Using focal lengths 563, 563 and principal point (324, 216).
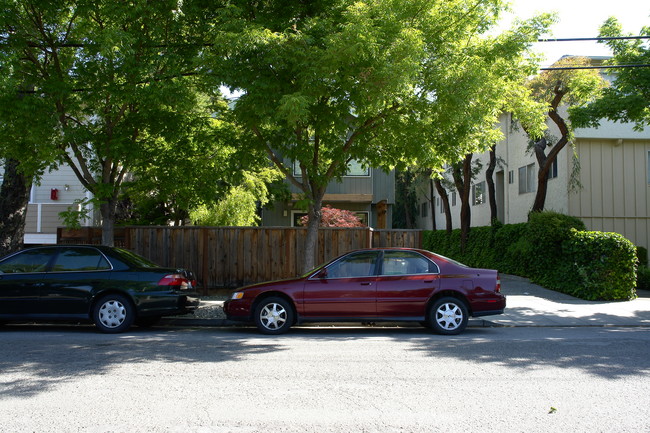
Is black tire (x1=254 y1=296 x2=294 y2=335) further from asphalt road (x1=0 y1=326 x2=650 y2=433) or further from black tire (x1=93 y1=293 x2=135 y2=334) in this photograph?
black tire (x1=93 y1=293 x2=135 y2=334)

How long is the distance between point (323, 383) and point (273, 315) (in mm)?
3550

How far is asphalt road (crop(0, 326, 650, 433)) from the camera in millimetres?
4836

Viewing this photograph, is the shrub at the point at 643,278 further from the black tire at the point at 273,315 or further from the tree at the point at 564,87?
the black tire at the point at 273,315

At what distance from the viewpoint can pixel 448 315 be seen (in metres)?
9.51

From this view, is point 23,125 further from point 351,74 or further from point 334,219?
point 334,219

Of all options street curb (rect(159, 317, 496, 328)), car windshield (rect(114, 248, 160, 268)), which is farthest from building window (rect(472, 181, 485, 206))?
car windshield (rect(114, 248, 160, 268))

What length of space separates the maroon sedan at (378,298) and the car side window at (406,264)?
2 cm

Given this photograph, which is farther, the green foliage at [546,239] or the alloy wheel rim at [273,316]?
the green foliage at [546,239]

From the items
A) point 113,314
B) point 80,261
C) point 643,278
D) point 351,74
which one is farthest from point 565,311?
point 80,261

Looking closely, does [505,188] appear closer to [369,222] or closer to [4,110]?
[369,222]

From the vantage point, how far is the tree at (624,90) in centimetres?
1378

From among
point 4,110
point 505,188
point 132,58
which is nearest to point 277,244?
point 132,58

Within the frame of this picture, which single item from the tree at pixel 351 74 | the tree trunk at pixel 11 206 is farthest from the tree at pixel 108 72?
the tree trunk at pixel 11 206

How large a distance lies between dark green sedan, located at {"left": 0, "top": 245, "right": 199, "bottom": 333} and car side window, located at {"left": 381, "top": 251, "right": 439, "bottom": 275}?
12.0ft
